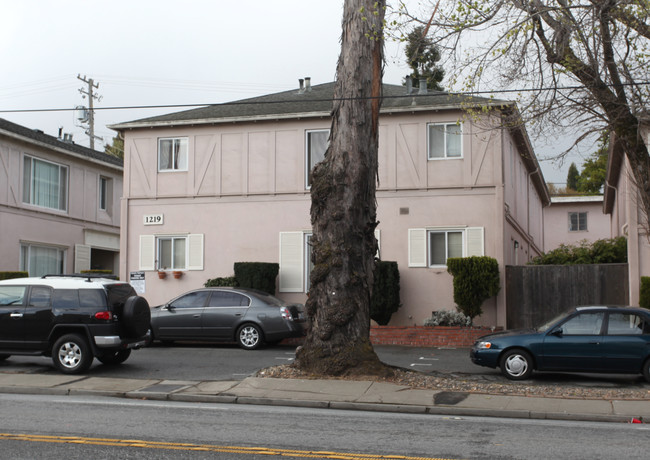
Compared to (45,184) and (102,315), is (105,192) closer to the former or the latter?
(45,184)

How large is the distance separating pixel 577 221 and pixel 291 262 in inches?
1082

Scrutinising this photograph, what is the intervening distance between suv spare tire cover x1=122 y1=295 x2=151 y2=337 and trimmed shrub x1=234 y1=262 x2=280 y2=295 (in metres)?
7.59

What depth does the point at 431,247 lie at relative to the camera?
2130cm

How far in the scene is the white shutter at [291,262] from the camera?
22.1 meters

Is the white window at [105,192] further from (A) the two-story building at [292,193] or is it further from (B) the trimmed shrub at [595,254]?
(B) the trimmed shrub at [595,254]

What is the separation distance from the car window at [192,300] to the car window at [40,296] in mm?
4709

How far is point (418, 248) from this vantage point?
21141 mm

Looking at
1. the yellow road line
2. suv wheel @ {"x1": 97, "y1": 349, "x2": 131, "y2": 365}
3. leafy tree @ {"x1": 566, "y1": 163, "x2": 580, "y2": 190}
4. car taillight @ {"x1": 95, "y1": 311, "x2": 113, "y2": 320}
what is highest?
leafy tree @ {"x1": 566, "y1": 163, "x2": 580, "y2": 190}

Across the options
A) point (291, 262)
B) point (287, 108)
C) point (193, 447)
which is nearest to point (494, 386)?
point (193, 447)

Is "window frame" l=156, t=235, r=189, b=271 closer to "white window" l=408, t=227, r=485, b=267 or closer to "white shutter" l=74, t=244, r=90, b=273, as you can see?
"white shutter" l=74, t=244, r=90, b=273

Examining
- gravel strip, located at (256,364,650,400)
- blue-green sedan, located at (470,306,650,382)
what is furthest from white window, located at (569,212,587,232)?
gravel strip, located at (256,364,650,400)

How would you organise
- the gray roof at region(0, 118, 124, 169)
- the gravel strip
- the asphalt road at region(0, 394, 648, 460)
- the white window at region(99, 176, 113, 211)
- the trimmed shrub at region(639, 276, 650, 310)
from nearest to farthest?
the asphalt road at region(0, 394, 648, 460) → the gravel strip → the trimmed shrub at region(639, 276, 650, 310) → the gray roof at region(0, 118, 124, 169) → the white window at region(99, 176, 113, 211)

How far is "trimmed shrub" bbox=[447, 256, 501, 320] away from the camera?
64.6 feet

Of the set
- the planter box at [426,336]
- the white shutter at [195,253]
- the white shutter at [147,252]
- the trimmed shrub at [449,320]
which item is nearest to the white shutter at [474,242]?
the trimmed shrub at [449,320]
